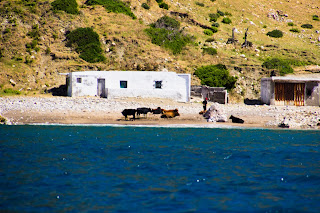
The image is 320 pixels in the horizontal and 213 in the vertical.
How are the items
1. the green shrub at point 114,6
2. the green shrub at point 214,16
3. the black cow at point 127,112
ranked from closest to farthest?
the black cow at point 127,112
the green shrub at point 114,6
the green shrub at point 214,16

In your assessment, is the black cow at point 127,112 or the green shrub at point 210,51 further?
the green shrub at point 210,51

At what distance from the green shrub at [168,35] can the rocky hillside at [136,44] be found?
894mm

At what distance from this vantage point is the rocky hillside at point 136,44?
46.3 m

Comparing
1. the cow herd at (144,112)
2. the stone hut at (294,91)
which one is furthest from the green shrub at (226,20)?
the cow herd at (144,112)

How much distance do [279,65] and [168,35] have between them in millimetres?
16751

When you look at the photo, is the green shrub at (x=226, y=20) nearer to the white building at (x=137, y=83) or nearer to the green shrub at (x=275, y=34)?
the green shrub at (x=275, y=34)

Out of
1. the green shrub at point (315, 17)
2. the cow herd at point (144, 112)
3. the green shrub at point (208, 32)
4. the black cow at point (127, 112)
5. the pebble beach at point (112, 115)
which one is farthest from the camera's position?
the green shrub at point (315, 17)

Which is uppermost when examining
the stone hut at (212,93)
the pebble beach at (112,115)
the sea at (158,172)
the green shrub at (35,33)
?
the green shrub at (35,33)

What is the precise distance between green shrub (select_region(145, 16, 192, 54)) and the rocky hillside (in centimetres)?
89

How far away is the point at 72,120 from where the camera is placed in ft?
84.0

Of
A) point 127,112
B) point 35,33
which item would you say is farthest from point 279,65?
point 35,33

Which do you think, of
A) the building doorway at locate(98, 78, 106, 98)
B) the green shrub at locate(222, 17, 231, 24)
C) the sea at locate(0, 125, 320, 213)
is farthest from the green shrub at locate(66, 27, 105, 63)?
the sea at locate(0, 125, 320, 213)

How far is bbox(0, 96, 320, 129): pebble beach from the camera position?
25.1 m

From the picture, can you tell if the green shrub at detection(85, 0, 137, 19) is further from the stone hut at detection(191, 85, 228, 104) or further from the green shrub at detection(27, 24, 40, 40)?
the stone hut at detection(191, 85, 228, 104)
